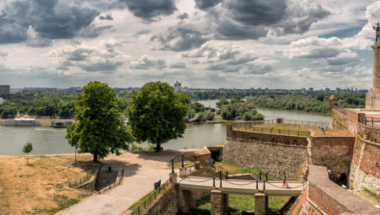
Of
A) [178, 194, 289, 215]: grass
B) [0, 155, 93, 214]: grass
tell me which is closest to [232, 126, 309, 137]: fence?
[178, 194, 289, 215]: grass

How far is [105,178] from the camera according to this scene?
86.8 feet

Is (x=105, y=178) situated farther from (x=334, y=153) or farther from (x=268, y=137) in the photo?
(x=334, y=153)

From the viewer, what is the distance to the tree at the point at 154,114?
33531 mm

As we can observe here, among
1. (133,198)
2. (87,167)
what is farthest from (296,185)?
(87,167)

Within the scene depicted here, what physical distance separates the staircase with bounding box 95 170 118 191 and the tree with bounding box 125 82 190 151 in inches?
301

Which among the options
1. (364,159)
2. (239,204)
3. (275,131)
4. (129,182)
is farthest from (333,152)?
(129,182)

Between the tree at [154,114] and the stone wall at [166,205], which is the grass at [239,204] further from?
the tree at [154,114]

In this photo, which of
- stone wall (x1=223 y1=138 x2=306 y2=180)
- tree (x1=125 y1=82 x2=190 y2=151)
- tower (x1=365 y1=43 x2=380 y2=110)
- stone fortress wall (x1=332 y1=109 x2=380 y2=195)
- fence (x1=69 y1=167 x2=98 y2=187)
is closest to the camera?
stone fortress wall (x1=332 y1=109 x2=380 y2=195)

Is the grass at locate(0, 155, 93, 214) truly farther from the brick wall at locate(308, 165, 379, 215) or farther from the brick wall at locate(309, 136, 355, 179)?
the brick wall at locate(309, 136, 355, 179)

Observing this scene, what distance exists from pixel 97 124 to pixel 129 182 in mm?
7435

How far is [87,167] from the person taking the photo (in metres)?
27.8

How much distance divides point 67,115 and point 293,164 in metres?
91.2

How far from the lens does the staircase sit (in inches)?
1020

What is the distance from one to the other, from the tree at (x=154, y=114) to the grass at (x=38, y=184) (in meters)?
7.11
